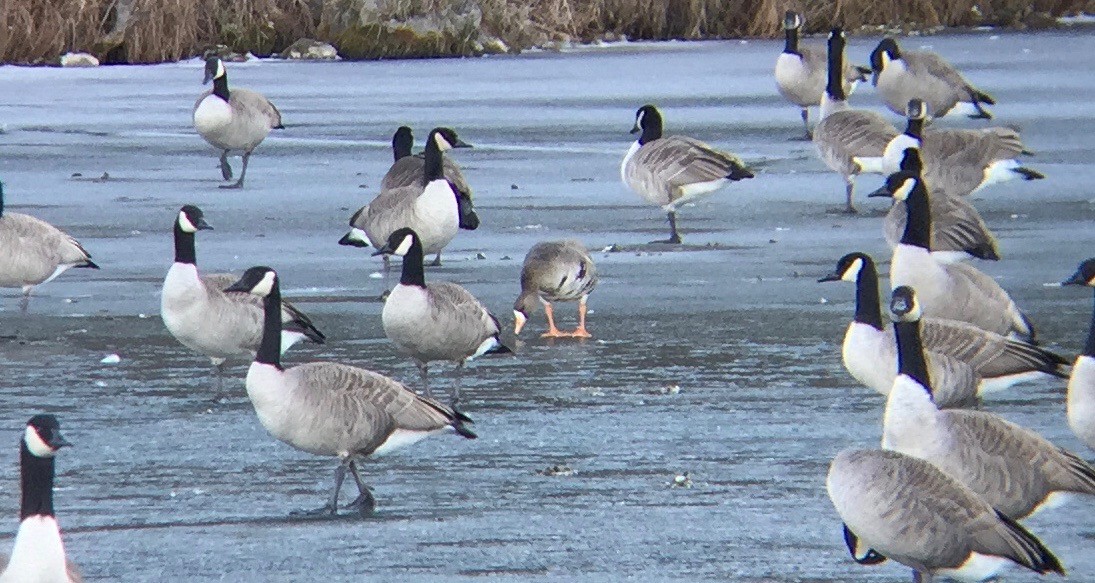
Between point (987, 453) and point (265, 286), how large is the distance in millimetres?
3251

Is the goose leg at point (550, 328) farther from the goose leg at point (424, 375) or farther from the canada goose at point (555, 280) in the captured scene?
the goose leg at point (424, 375)

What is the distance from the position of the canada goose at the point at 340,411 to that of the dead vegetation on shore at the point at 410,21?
79.5 ft

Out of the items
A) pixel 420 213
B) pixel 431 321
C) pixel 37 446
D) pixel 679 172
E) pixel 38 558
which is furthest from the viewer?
pixel 679 172

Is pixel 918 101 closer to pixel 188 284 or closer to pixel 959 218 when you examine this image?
pixel 959 218

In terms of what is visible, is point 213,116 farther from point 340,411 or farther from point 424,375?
point 340,411

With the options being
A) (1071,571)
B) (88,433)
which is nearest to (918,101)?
(88,433)

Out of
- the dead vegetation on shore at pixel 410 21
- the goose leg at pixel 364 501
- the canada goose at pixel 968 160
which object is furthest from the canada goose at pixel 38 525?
the dead vegetation on shore at pixel 410 21

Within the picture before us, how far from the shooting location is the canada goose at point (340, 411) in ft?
25.6

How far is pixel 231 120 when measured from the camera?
61.4 feet

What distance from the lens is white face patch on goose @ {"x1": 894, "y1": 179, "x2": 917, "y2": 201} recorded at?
1107cm

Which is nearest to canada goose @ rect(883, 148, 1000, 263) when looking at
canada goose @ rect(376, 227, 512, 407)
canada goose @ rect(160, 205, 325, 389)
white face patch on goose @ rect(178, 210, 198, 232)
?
canada goose @ rect(376, 227, 512, 407)

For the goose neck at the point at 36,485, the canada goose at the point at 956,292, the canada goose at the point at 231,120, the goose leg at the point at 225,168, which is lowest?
the goose leg at the point at 225,168

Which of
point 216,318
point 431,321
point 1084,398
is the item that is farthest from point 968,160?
point 1084,398

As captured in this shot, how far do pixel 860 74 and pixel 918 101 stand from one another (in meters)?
6.59
